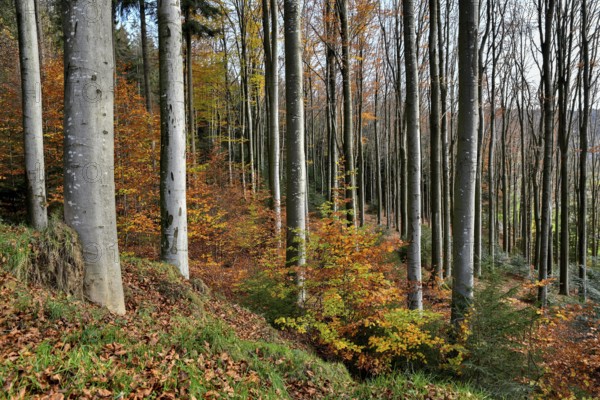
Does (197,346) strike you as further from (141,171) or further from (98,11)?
(141,171)

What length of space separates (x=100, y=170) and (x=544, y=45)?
11761 millimetres

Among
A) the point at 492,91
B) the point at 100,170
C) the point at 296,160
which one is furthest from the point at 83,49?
the point at 492,91

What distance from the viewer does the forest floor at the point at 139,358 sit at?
2.23m

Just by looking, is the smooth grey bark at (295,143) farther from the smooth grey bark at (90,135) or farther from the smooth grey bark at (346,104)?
the smooth grey bark at (346,104)

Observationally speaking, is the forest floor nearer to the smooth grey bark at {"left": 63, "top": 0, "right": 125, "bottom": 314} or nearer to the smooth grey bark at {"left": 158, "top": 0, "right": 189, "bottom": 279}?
the smooth grey bark at {"left": 63, "top": 0, "right": 125, "bottom": 314}

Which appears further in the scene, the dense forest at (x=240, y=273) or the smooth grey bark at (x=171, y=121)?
the smooth grey bark at (x=171, y=121)

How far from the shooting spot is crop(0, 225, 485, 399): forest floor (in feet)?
7.31

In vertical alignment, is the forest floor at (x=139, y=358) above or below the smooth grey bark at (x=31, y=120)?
below

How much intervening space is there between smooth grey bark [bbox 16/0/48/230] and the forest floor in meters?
3.49

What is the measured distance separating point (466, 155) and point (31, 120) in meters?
8.32

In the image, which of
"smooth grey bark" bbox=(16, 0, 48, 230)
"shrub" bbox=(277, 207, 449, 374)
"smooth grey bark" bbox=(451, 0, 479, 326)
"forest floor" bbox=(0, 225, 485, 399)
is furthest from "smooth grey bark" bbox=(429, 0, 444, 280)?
"smooth grey bark" bbox=(16, 0, 48, 230)

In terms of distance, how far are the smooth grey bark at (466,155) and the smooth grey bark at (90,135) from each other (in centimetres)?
521

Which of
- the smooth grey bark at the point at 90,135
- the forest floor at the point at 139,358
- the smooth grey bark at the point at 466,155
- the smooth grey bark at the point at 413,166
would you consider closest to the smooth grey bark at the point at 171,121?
the forest floor at the point at 139,358

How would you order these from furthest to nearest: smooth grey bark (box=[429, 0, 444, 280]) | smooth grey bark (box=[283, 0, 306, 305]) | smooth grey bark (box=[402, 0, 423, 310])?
smooth grey bark (box=[429, 0, 444, 280]) → smooth grey bark (box=[402, 0, 423, 310]) → smooth grey bark (box=[283, 0, 306, 305])
